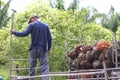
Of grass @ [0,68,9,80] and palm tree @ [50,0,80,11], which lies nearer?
grass @ [0,68,9,80]

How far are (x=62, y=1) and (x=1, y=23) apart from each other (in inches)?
150

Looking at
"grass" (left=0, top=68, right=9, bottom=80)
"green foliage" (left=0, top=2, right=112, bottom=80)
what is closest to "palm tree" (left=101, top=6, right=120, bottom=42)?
"green foliage" (left=0, top=2, right=112, bottom=80)

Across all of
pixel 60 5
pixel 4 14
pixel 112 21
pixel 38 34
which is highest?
pixel 60 5

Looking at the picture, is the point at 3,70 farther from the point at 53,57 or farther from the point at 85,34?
the point at 53,57

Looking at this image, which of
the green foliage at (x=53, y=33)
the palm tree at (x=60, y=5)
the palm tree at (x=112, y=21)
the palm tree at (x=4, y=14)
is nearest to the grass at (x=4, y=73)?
the green foliage at (x=53, y=33)

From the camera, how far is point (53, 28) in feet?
55.6

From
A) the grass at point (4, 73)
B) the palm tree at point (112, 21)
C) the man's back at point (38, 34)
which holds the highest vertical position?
the palm tree at point (112, 21)

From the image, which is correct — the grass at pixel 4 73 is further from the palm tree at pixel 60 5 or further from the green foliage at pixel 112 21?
the green foliage at pixel 112 21

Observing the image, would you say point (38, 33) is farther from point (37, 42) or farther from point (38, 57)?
point (38, 57)

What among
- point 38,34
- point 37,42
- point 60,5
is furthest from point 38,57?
point 60,5

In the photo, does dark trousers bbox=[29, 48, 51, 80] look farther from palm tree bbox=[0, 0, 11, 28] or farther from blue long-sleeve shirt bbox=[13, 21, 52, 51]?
palm tree bbox=[0, 0, 11, 28]

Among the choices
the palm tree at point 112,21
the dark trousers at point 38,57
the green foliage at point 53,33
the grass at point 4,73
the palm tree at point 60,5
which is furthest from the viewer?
the palm tree at point 112,21

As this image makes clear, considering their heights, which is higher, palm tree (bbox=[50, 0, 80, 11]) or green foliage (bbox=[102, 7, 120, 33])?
palm tree (bbox=[50, 0, 80, 11])

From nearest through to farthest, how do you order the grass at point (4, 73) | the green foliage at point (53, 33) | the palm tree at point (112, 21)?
the green foliage at point (53, 33), the grass at point (4, 73), the palm tree at point (112, 21)
